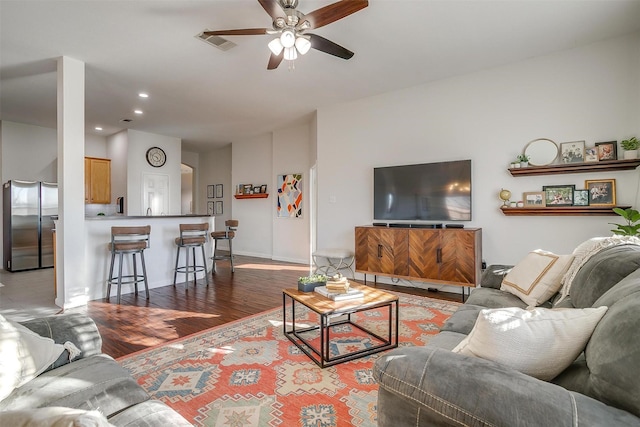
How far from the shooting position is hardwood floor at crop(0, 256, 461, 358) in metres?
2.86

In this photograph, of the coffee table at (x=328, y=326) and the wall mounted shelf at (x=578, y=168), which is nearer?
the coffee table at (x=328, y=326)

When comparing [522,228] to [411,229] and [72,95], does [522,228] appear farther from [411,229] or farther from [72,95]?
[72,95]

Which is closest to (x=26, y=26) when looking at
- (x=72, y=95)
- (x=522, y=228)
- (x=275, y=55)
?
(x=72, y=95)

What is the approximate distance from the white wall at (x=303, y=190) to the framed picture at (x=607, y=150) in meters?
4.48

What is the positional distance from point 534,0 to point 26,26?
4.61 metres

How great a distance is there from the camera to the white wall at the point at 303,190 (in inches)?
259

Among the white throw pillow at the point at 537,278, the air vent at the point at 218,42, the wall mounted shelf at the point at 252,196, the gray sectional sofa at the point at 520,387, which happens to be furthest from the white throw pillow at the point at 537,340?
the wall mounted shelf at the point at 252,196

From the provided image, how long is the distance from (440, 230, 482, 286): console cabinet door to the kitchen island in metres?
3.73

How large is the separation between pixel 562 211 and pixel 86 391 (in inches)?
171

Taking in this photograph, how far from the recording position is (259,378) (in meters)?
2.10

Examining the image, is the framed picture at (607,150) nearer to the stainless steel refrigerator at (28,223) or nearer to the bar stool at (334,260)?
the bar stool at (334,260)

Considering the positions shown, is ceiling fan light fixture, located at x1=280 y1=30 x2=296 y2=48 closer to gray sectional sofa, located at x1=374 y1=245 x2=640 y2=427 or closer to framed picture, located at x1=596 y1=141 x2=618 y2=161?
gray sectional sofa, located at x1=374 y1=245 x2=640 y2=427

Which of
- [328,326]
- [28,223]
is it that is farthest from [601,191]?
[28,223]

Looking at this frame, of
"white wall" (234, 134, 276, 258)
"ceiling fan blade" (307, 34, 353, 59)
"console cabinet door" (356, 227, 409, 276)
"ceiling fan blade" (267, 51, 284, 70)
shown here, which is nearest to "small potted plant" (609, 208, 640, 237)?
"console cabinet door" (356, 227, 409, 276)
